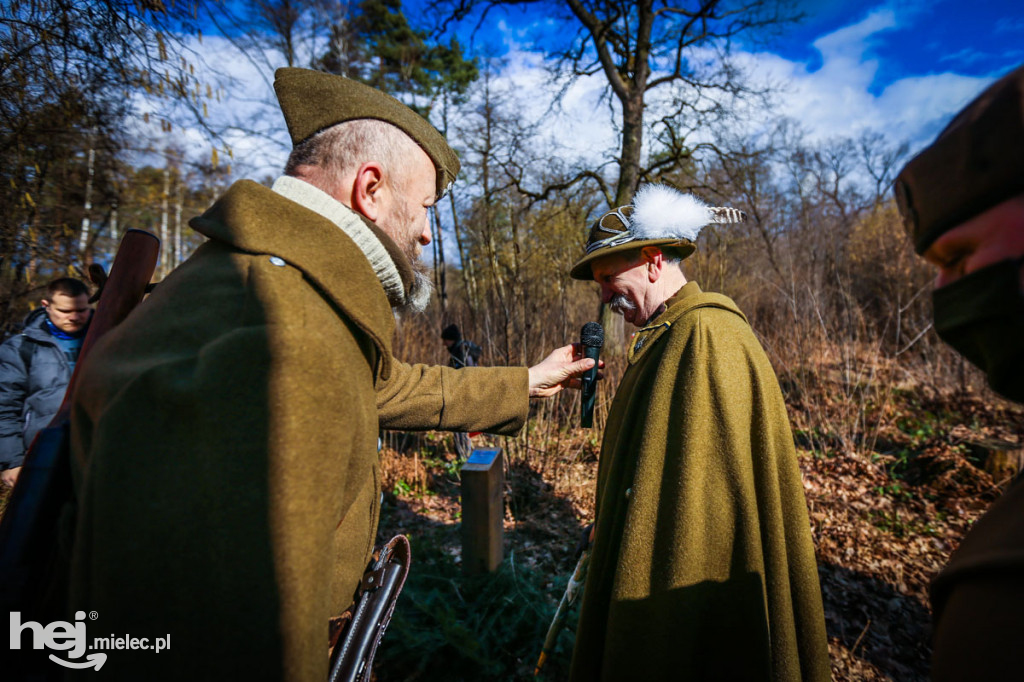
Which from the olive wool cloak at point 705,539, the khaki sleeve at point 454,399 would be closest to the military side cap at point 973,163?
the olive wool cloak at point 705,539

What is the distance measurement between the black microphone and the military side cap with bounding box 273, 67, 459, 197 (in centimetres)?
133

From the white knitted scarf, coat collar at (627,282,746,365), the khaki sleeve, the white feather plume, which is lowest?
the khaki sleeve

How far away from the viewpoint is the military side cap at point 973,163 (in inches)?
25.3

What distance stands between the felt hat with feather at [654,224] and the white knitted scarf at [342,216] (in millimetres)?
1273

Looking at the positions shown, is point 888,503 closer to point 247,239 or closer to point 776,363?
point 776,363

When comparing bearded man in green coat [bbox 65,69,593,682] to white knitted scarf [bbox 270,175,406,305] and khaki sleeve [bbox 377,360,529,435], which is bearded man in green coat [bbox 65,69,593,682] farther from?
khaki sleeve [bbox 377,360,529,435]

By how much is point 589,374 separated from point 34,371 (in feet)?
13.3

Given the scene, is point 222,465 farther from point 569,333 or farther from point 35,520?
point 569,333

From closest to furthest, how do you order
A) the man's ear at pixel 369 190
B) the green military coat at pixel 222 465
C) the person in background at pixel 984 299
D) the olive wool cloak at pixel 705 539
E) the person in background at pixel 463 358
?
the person in background at pixel 984 299 < the green military coat at pixel 222 465 < the man's ear at pixel 369 190 < the olive wool cloak at pixel 705 539 < the person in background at pixel 463 358

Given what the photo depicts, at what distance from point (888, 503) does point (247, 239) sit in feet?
21.2

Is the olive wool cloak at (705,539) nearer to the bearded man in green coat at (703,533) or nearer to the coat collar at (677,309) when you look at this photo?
the bearded man in green coat at (703,533)

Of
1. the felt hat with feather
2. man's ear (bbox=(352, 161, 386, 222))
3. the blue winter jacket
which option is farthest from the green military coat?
the blue winter jacket

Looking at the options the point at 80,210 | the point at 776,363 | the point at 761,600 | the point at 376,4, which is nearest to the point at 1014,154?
the point at 761,600

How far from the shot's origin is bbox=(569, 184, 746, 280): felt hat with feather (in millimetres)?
→ 2176
